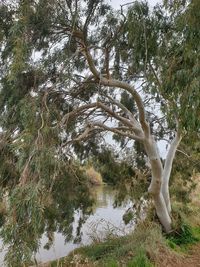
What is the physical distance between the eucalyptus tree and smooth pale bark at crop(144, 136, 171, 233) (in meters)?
0.02

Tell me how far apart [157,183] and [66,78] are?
2.94 m

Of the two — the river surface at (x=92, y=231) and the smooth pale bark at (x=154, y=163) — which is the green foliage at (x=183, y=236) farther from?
the river surface at (x=92, y=231)

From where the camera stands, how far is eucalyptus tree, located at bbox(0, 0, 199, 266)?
3834 millimetres

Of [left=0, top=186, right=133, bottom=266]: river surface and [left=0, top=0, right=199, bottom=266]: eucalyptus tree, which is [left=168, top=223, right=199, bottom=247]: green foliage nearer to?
[left=0, top=0, right=199, bottom=266]: eucalyptus tree

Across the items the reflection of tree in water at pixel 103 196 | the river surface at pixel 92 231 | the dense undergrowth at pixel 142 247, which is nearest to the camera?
the dense undergrowth at pixel 142 247

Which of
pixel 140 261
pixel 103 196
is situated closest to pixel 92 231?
pixel 140 261

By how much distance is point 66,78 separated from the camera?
5.38m

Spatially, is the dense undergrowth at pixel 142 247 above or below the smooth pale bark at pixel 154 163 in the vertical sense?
below

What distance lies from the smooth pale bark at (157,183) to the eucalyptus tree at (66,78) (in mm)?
20

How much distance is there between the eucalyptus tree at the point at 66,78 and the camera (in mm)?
3834

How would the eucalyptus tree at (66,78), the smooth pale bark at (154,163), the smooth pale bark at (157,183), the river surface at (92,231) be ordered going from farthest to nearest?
1. the river surface at (92,231)
2. the smooth pale bark at (157,183)
3. the smooth pale bark at (154,163)
4. the eucalyptus tree at (66,78)

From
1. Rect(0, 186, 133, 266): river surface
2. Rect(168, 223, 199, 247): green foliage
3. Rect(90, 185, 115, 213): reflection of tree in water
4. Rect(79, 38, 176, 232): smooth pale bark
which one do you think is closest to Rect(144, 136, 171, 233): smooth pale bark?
Rect(79, 38, 176, 232): smooth pale bark

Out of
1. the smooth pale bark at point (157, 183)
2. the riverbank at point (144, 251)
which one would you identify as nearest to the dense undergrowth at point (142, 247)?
the riverbank at point (144, 251)

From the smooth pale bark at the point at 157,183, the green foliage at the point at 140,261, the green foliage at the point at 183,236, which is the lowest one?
the green foliage at the point at 140,261
